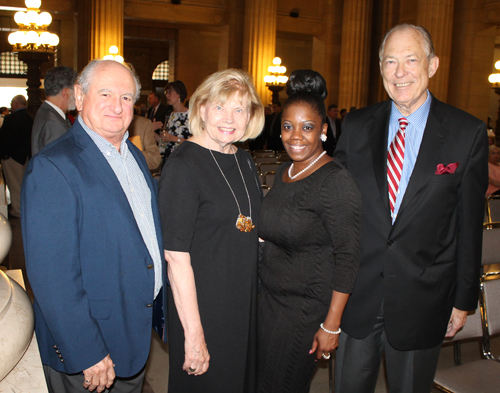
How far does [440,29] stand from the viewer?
12805mm

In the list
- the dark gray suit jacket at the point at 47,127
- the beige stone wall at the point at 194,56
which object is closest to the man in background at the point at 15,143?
the dark gray suit jacket at the point at 47,127

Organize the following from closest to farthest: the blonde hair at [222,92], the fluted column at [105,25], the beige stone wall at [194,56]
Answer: the blonde hair at [222,92]
the fluted column at [105,25]
the beige stone wall at [194,56]

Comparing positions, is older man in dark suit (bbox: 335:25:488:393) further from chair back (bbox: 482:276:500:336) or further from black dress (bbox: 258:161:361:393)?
chair back (bbox: 482:276:500:336)

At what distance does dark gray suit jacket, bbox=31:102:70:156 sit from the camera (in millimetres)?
4250

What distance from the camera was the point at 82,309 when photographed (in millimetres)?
1548

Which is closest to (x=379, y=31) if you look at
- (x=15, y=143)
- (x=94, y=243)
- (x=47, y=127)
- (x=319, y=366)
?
(x=15, y=143)

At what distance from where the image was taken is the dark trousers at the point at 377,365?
6.85 ft

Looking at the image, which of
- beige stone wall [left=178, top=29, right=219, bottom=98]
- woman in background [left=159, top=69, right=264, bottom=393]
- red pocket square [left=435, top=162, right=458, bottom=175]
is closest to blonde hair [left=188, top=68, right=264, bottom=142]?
woman in background [left=159, top=69, right=264, bottom=393]

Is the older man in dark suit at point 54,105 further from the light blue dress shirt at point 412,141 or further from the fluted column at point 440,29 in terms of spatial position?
the fluted column at point 440,29

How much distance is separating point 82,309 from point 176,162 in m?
0.65

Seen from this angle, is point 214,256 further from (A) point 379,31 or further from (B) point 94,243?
(A) point 379,31

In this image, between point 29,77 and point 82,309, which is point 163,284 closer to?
point 82,309

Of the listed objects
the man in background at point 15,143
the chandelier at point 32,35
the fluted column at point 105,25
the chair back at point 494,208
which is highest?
the fluted column at point 105,25

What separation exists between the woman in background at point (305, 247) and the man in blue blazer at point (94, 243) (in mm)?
520
